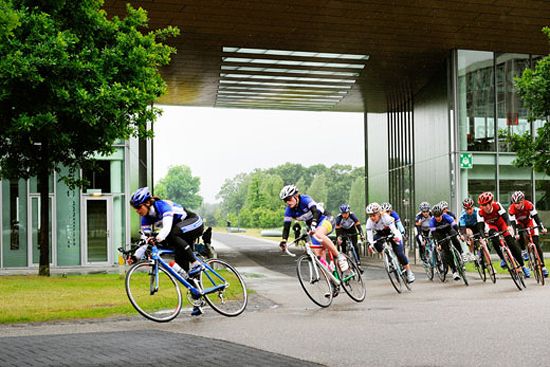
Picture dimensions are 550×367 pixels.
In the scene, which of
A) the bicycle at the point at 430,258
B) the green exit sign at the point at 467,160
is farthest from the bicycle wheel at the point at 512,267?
the green exit sign at the point at 467,160

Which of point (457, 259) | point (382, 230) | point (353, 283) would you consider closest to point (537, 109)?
point (457, 259)

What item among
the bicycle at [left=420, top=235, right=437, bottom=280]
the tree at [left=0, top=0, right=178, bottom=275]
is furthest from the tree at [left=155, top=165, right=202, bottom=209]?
the bicycle at [left=420, top=235, right=437, bottom=280]

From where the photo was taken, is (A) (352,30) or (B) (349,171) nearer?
(A) (352,30)

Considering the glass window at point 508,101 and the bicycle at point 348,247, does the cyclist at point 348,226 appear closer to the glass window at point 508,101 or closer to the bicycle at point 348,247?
the bicycle at point 348,247

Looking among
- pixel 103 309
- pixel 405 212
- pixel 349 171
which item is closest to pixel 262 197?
pixel 349 171

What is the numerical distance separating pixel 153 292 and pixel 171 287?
10.6 inches

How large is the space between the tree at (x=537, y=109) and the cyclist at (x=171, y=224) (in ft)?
50.0

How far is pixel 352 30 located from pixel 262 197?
92204mm

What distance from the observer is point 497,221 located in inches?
611

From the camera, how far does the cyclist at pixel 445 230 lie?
1684 cm

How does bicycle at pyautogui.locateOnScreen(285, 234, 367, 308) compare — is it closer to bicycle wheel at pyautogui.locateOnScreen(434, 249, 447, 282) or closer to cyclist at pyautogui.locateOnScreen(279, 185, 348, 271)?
cyclist at pyautogui.locateOnScreen(279, 185, 348, 271)

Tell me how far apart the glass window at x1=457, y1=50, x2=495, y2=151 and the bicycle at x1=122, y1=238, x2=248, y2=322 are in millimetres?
22327

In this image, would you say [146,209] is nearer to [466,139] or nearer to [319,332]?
[319,332]

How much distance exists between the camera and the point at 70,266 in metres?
26.9
